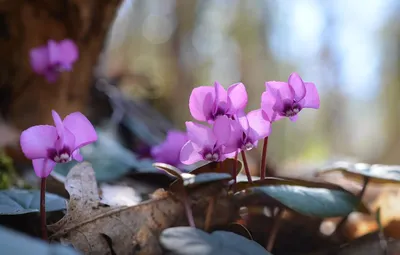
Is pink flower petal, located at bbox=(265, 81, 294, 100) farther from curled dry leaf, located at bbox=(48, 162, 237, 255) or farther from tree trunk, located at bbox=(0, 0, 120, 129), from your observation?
tree trunk, located at bbox=(0, 0, 120, 129)

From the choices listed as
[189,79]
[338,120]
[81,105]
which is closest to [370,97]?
[338,120]

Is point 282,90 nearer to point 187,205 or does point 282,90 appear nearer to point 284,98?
point 284,98

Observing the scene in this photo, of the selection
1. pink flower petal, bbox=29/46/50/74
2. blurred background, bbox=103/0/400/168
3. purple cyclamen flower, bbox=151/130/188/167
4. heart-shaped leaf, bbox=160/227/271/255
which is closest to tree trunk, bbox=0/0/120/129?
pink flower petal, bbox=29/46/50/74

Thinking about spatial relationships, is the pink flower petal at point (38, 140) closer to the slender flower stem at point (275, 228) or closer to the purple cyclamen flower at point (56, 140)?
the purple cyclamen flower at point (56, 140)

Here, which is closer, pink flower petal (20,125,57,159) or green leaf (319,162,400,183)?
pink flower petal (20,125,57,159)

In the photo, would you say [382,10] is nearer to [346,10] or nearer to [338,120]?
[346,10]

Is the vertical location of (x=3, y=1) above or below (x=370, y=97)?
above
